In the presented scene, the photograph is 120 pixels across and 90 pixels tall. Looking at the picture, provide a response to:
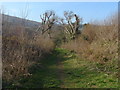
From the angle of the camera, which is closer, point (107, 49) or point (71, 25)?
point (107, 49)

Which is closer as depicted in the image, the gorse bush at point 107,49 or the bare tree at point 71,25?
the gorse bush at point 107,49

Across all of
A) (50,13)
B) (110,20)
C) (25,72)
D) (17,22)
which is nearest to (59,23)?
(50,13)

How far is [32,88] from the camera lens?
8.67 m

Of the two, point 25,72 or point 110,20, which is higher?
point 110,20

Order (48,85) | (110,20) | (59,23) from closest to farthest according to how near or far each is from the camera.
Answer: (48,85)
(110,20)
(59,23)

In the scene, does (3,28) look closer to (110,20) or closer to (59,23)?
(110,20)

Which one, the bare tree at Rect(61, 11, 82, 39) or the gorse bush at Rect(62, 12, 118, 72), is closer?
the gorse bush at Rect(62, 12, 118, 72)

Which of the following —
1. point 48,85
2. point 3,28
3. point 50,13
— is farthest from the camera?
point 50,13

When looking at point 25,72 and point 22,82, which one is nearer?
point 22,82

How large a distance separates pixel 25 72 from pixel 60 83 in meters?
2.31

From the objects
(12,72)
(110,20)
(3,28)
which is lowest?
(12,72)

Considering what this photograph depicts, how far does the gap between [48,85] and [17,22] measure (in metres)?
6.46

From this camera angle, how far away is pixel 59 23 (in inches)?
1843

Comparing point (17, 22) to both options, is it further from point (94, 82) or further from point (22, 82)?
point (94, 82)
